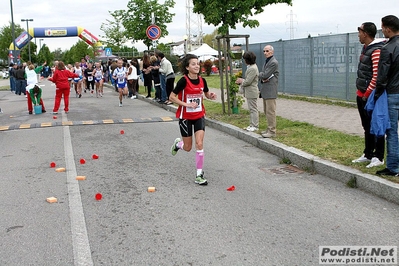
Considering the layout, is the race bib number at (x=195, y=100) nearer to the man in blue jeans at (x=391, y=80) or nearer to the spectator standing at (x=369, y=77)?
the spectator standing at (x=369, y=77)

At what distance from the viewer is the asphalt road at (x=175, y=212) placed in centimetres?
437

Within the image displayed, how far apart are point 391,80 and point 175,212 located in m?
3.17

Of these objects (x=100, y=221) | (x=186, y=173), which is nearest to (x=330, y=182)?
(x=186, y=173)

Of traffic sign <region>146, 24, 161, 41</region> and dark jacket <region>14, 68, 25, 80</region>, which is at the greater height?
traffic sign <region>146, 24, 161, 41</region>

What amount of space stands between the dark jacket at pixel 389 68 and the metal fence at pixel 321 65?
8577 millimetres

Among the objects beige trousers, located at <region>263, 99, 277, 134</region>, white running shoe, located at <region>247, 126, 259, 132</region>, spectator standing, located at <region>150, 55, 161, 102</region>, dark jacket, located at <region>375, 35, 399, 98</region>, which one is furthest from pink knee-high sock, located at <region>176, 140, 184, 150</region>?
spectator standing, located at <region>150, 55, 161, 102</region>

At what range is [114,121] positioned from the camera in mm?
14242

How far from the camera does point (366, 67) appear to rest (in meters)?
6.86

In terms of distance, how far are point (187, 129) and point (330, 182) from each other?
2174 mm

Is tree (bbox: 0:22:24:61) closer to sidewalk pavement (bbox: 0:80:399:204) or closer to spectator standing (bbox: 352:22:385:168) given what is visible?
sidewalk pavement (bbox: 0:80:399:204)

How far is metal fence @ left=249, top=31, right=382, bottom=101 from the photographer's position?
1548 cm

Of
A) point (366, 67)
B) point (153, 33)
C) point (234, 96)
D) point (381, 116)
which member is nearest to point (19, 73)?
point (153, 33)

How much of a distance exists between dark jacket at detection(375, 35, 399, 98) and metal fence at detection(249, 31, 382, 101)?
8.58 m

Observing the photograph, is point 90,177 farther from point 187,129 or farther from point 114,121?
point 114,121
